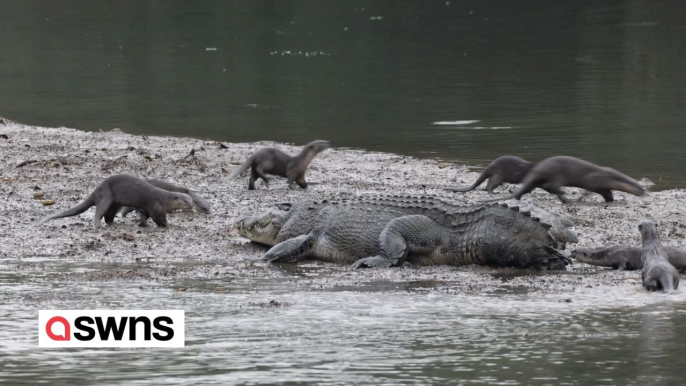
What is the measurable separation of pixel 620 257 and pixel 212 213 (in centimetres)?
427

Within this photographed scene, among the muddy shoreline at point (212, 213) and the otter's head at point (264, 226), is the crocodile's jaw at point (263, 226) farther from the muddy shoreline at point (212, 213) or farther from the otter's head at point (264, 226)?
the muddy shoreline at point (212, 213)

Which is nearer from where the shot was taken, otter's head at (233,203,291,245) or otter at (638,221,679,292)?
otter at (638,221,679,292)

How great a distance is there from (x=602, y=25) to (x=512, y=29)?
284cm

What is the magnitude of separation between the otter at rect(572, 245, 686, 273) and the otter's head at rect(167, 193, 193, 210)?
149 inches

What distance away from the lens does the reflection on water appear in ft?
21.8

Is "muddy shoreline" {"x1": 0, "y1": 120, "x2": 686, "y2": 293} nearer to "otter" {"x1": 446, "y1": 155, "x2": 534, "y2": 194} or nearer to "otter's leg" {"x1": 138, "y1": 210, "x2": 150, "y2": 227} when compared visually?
"otter's leg" {"x1": 138, "y1": 210, "x2": 150, "y2": 227}

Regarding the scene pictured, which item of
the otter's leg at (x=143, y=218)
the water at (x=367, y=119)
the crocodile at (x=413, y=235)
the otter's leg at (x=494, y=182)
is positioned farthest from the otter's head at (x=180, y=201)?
the otter's leg at (x=494, y=182)

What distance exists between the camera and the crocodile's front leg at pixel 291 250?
403 inches

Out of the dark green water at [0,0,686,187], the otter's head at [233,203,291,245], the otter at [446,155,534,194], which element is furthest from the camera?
the dark green water at [0,0,686,187]

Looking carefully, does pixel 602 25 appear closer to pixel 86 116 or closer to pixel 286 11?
pixel 286 11

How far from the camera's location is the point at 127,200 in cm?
1137

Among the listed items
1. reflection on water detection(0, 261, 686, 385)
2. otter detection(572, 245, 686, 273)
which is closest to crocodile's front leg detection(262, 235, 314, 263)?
reflection on water detection(0, 261, 686, 385)

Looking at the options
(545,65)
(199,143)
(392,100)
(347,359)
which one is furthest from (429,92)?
(347,359)

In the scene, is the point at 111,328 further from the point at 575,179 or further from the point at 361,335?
the point at 575,179
